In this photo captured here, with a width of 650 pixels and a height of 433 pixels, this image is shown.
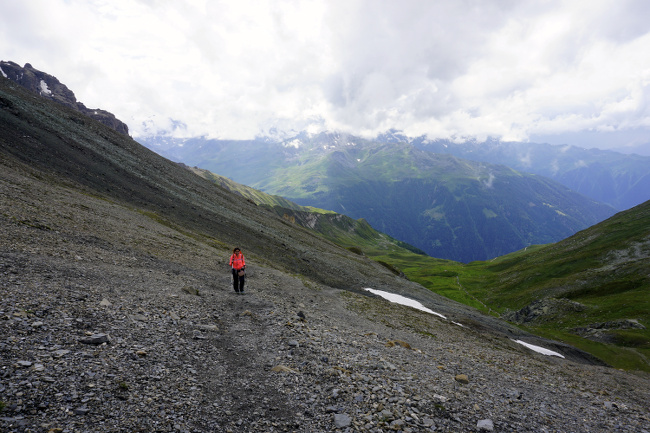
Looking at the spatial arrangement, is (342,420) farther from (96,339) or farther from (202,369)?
(96,339)

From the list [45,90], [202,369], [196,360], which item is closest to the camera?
[202,369]

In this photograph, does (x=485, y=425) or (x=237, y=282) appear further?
(x=237, y=282)

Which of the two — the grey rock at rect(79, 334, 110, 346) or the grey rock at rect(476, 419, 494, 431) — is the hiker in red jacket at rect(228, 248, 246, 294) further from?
the grey rock at rect(476, 419, 494, 431)

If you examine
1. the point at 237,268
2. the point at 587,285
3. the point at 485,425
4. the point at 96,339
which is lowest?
the point at 96,339

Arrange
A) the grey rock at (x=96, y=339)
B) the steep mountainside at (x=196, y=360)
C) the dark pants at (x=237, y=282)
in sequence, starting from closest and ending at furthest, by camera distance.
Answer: the steep mountainside at (x=196, y=360)
the grey rock at (x=96, y=339)
the dark pants at (x=237, y=282)

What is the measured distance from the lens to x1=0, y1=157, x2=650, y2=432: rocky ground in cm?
787

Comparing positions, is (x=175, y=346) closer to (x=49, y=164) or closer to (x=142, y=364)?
(x=142, y=364)

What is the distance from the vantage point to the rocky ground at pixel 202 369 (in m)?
7.87

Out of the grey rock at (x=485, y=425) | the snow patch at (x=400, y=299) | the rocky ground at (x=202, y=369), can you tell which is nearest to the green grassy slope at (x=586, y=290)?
the snow patch at (x=400, y=299)

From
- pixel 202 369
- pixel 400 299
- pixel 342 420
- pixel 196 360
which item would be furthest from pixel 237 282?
pixel 400 299

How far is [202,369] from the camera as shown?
36.0ft

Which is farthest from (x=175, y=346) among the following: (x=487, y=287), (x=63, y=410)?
(x=487, y=287)

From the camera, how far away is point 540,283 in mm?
106688

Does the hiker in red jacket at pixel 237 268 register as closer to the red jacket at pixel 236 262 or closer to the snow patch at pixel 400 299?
the red jacket at pixel 236 262
